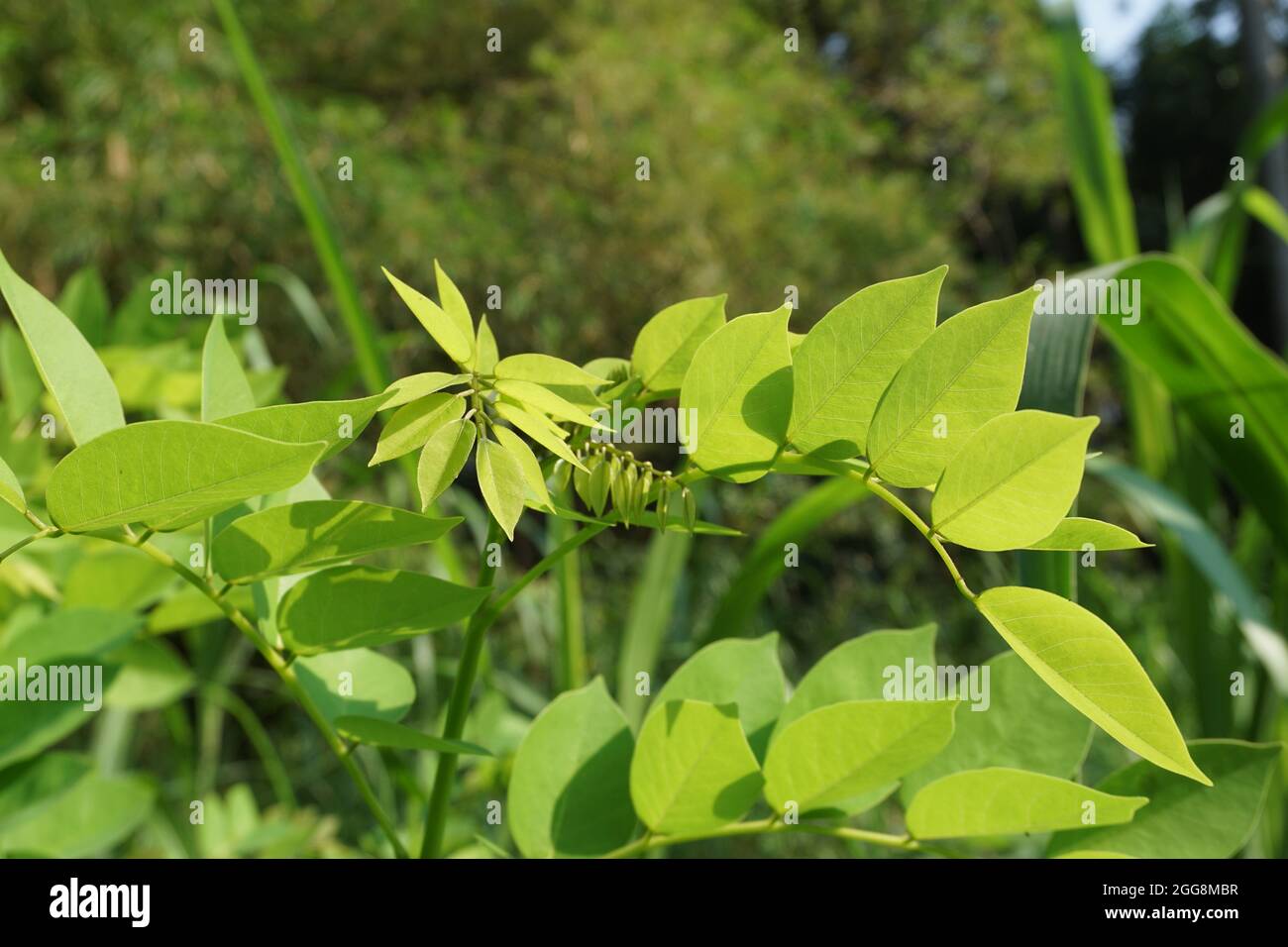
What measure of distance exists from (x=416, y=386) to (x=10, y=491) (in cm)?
9

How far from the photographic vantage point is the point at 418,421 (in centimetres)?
21

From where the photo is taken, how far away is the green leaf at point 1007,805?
9.0 inches

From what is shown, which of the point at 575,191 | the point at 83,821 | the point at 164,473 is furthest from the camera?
the point at 575,191

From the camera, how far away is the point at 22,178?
6.57ft

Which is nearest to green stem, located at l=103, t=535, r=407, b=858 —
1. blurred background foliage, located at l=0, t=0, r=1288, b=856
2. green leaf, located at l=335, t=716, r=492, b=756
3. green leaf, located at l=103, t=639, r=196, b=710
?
green leaf, located at l=335, t=716, r=492, b=756

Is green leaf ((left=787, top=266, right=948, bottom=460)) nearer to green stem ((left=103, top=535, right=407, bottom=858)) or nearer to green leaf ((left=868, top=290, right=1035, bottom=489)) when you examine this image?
green leaf ((left=868, top=290, right=1035, bottom=489))

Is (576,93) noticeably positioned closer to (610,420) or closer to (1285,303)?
(1285,303)

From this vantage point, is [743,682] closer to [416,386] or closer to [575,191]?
[416,386]

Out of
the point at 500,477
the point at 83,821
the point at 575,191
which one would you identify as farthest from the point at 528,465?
the point at 575,191

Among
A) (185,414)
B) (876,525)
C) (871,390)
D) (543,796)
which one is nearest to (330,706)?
(543,796)

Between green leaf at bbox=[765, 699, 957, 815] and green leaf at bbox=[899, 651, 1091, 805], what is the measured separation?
0.04 metres

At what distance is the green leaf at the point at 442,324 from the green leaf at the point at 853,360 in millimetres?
73

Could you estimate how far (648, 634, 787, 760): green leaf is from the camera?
0.91 feet

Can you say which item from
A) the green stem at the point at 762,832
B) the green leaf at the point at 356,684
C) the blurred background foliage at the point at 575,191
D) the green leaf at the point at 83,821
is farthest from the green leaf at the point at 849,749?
the blurred background foliage at the point at 575,191
